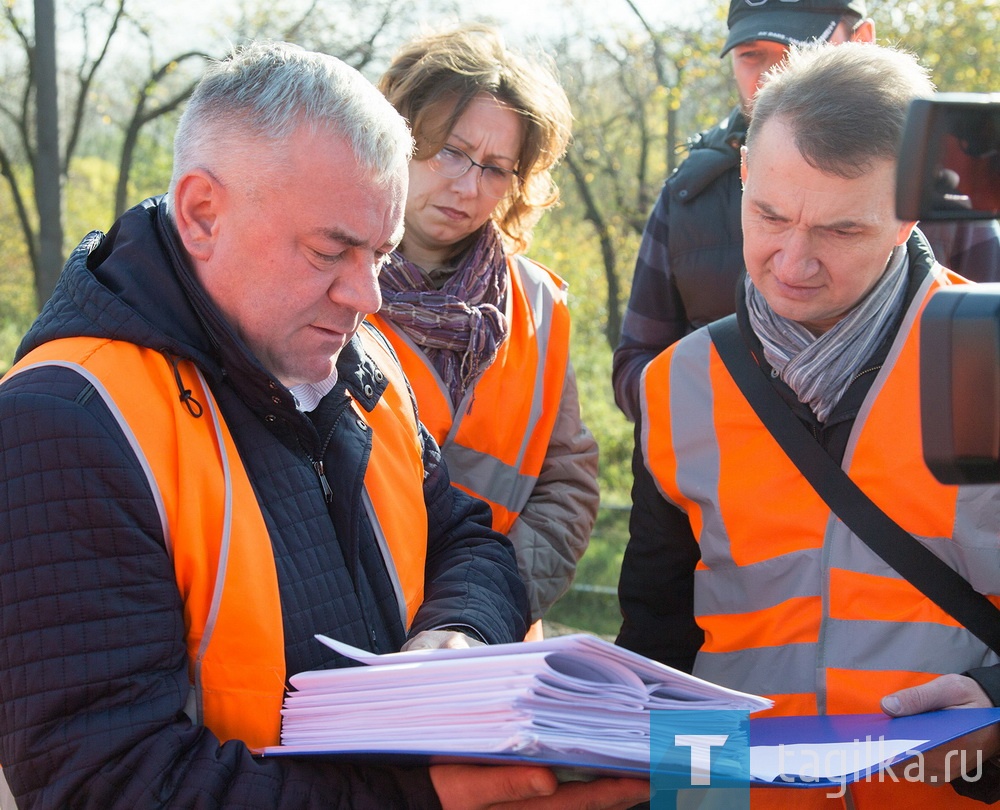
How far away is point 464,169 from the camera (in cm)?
297

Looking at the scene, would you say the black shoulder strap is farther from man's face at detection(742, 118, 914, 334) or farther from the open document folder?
the open document folder

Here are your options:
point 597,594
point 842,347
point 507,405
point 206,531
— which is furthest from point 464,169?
point 597,594

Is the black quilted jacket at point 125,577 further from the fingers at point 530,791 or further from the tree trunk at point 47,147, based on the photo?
the tree trunk at point 47,147

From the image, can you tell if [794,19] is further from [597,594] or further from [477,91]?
[597,594]

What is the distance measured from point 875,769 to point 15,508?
1.24m

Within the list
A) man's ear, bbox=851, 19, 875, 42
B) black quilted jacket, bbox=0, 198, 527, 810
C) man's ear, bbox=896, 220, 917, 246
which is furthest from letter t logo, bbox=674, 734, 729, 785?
man's ear, bbox=851, 19, 875, 42

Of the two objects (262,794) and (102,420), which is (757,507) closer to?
(262,794)

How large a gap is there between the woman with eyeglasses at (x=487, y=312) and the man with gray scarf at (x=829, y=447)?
0.63 metres

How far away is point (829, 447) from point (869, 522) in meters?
0.17

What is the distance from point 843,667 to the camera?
2.12 meters

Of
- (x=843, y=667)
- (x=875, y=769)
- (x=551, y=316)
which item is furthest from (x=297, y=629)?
(x=551, y=316)

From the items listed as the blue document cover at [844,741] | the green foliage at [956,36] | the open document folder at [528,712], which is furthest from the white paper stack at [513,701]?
the green foliage at [956,36]

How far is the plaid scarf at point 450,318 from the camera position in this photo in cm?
286

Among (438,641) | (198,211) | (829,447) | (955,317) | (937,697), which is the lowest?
(937,697)
